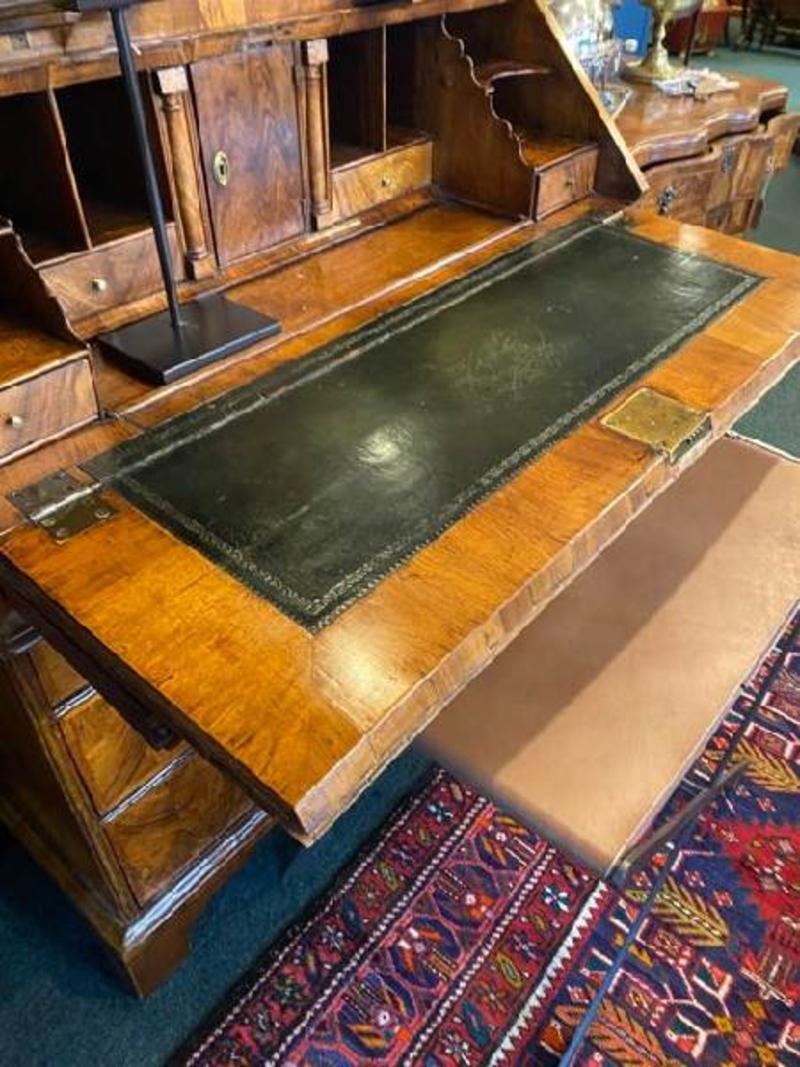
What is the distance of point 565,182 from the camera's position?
1255 mm

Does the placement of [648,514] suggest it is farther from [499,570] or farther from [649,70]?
[649,70]

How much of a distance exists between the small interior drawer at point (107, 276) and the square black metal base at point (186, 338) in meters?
0.04

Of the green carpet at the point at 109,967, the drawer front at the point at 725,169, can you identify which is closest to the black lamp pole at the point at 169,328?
the green carpet at the point at 109,967

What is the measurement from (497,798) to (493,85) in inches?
40.4

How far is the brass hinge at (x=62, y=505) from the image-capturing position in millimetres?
729

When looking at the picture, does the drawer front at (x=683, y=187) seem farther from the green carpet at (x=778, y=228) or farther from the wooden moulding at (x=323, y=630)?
the wooden moulding at (x=323, y=630)

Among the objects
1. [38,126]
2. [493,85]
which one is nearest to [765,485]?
[493,85]

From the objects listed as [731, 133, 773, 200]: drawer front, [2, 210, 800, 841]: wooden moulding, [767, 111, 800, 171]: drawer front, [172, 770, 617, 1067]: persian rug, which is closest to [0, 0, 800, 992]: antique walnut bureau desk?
[2, 210, 800, 841]: wooden moulding

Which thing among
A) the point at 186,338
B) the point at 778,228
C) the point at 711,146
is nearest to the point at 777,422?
the point at 711,146

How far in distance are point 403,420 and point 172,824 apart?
60 centimetres

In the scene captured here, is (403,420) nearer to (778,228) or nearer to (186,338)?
(186,338)

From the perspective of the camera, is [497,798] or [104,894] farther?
[104,894]

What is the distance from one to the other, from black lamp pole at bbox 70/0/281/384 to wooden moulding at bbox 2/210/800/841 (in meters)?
0.22

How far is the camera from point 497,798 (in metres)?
0.93
